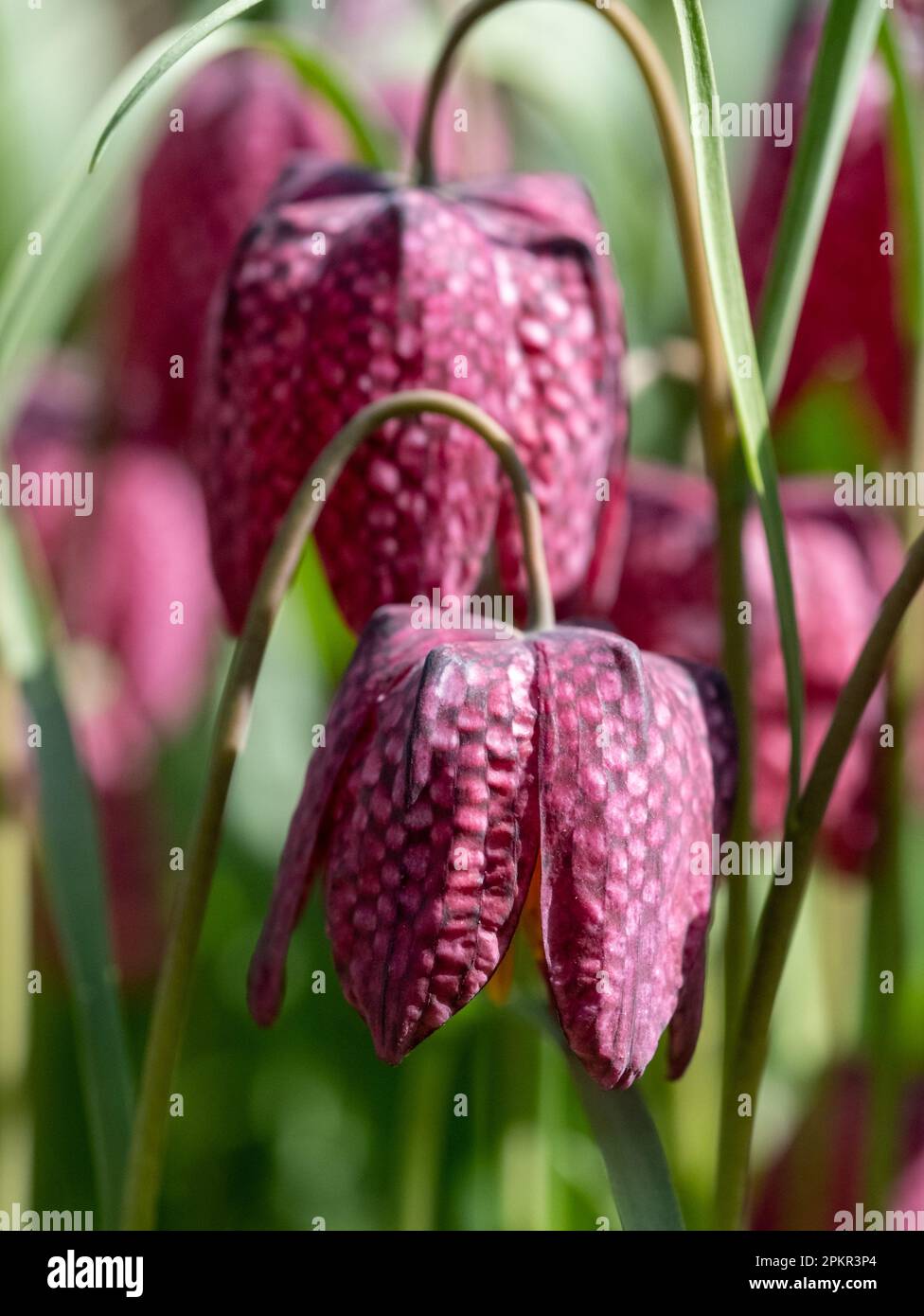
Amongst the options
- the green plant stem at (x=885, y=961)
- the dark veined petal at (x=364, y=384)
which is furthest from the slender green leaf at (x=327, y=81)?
the green plant stem at (x=885, y=961)

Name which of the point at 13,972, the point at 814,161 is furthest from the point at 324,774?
the point at 13,972

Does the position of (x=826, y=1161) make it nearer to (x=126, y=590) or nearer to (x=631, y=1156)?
(x=631, y=1156)

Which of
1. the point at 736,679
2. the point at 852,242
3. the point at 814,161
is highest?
the point at 852,242

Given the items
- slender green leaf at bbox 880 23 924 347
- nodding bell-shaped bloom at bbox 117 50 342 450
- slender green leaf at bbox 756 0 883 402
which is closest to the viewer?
slender green leaf at bbox 756 0 883 402

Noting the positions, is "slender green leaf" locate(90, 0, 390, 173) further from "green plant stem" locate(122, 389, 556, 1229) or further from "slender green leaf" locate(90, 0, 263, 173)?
"green plant stem" locate(122, 389, 556, 1229)

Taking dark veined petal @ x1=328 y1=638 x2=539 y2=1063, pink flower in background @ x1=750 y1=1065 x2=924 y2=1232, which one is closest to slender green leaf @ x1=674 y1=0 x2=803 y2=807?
dark veined petal @ x1=328 y1=638 x2=539 y2=1063

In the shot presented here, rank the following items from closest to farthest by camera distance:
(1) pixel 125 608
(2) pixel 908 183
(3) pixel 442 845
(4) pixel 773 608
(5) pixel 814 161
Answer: (3) pixel 442 845 < (5) pixel 814 161 < (2) pixel 908 183 < (4) pixel 773 608 < (1) pixel 125 608

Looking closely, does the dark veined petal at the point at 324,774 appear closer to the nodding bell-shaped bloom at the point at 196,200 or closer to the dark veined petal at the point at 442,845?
the dark veined petal at the point at 442,845
